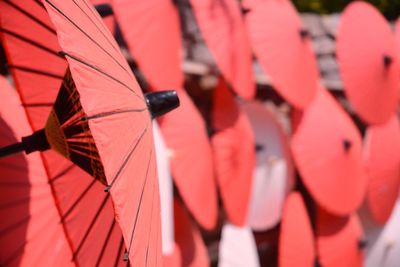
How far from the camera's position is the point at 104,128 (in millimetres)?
634

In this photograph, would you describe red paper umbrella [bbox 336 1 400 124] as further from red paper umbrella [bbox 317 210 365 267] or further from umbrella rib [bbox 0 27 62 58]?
umbrella rib [bbox 0 27 62 58]

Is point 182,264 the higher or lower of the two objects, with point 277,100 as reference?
lower

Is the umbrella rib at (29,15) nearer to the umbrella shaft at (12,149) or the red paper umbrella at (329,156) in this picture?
the umbrella shaft at (12,149)

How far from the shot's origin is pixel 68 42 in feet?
2.03

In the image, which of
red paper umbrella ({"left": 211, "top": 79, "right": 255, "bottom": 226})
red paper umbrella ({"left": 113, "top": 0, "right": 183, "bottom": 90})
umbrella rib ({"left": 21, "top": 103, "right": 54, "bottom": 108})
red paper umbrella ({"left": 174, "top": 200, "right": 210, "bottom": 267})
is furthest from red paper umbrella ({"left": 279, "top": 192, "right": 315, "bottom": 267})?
umbrella rib ({"left": 21, "top": 103, "right": 54, "bottom": 108})

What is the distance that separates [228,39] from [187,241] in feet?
2.72

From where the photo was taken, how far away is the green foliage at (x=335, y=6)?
3428 millimetres

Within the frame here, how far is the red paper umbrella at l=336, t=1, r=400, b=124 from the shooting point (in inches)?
91.2

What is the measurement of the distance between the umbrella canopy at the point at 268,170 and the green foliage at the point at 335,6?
1841 millimetres

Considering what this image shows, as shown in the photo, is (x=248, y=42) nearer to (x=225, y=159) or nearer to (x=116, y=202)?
(x=225, y=159)

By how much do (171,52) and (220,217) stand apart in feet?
3.30

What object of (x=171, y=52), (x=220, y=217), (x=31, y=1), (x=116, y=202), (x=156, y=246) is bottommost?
(x=220, y=217)

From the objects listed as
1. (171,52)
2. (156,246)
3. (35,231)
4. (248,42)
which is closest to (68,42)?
(156,246)

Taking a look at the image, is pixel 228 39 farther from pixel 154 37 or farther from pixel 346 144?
pixel 346 144
